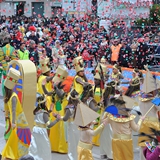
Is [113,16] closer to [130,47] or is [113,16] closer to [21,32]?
[21,32]

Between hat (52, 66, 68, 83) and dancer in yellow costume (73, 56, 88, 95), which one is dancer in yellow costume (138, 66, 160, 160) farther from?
hat (52, 66, 68, 83)

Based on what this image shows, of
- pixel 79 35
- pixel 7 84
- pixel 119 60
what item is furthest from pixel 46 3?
pixel 7 84

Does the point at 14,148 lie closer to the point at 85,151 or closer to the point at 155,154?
the point at 85,151

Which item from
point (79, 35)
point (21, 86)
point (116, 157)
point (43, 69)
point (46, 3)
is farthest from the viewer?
point (46, 3)

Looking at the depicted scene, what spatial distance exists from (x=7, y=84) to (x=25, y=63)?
932mm

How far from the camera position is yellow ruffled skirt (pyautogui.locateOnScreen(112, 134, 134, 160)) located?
577 centimetres

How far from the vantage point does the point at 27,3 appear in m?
36.8

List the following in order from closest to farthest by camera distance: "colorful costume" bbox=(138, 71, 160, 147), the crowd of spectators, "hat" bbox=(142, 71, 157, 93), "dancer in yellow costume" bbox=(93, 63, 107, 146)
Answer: "colorful costume" bbox=(138, 71, 160, 147)
"hat" bbox=(142, 71, 157, 93)
"dancer in yellow costume" bbox=(93, 63, 107, 146)
the crowd of spectators

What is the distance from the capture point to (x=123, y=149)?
5793mm

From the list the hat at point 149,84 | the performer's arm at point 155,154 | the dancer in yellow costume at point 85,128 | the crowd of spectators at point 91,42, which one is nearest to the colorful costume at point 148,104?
the hat at point 149,84

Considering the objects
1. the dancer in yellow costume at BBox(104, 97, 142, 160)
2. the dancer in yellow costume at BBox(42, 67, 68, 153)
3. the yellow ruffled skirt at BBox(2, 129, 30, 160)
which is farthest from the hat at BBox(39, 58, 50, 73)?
the dancer in yellow costume at BBox(104, 97, 142, 160)

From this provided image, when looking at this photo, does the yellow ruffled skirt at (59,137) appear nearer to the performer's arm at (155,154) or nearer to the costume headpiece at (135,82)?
the costume headpiece at (135,82)

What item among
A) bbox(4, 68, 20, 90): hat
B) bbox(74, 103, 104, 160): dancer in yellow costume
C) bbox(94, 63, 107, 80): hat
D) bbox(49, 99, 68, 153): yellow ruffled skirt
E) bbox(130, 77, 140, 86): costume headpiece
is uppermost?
bbox(4, 68, 20, 90): hat

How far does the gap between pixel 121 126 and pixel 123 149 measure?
37cm
